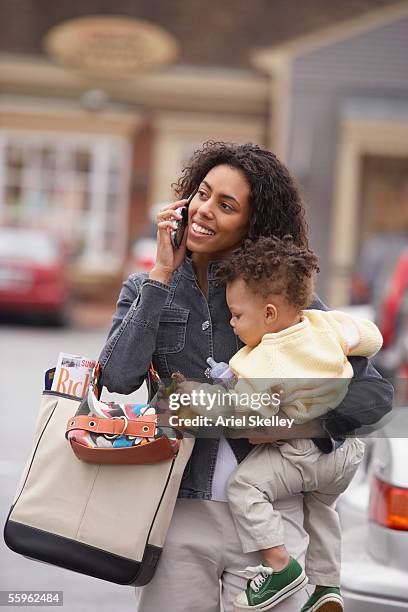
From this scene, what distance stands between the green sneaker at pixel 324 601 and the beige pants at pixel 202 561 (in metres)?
0.13

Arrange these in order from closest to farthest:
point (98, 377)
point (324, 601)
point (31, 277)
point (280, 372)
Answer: point (280, 372)
point (98, 377)
point (324, 601)
point (31, 277)

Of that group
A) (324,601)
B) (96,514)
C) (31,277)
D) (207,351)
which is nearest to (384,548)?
(324,601)

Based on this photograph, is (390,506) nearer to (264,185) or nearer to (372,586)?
(372,586)

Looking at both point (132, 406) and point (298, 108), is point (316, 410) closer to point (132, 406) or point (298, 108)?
point (132, 406)

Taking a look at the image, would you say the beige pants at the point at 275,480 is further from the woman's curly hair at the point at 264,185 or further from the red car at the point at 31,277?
the red car at the point at 31,277

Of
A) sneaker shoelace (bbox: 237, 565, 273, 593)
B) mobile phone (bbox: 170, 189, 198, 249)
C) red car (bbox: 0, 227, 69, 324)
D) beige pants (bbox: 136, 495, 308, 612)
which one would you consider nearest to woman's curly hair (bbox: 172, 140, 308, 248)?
mobile phone (bbox: 170, 189, 198, 249)

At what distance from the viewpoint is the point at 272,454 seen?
2.41 meters

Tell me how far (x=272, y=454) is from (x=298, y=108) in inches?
566

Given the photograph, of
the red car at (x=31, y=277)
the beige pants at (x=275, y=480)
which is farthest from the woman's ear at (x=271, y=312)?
the red car at (x=31, y=277)

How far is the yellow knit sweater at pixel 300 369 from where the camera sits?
7.58ft

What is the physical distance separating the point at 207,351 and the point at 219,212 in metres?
0.32

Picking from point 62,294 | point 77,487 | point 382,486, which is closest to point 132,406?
point 77,487

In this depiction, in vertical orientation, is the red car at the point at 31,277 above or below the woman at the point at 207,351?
below

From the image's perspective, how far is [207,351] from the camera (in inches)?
97.8
